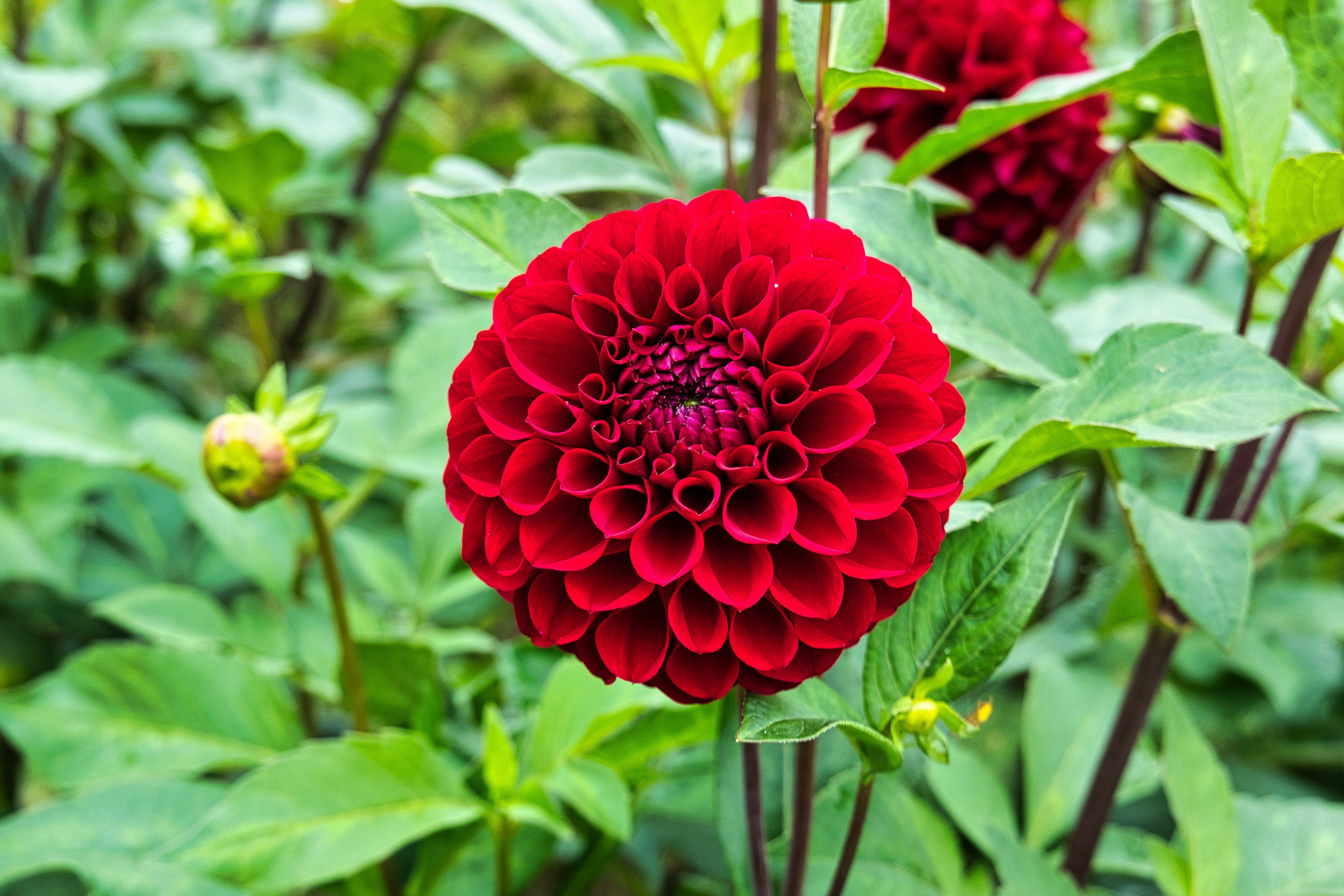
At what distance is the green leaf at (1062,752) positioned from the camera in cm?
68

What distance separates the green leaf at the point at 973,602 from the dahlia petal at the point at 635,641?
0.11m

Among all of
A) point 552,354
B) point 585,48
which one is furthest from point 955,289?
point 585,48

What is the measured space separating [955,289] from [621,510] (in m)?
0.22

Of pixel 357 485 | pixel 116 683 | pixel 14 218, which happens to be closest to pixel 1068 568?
pixel 357 485

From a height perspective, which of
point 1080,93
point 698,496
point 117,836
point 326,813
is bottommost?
point 117,836

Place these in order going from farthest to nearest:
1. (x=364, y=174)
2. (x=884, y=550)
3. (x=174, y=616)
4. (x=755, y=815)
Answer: (x=364, y=174) → (x=174, y=616) → (x=755, y=815) → (x=884, y=550)

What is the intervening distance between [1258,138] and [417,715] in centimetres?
55

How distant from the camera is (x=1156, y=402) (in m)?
0.40

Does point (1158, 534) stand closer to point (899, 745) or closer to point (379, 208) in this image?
point (899, 745)

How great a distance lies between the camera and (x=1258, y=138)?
0.44m

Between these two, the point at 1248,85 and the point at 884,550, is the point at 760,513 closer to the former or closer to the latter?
the point at 884,550

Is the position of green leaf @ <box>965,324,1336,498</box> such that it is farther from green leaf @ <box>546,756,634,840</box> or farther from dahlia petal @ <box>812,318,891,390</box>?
green leaf @ <box>546,756,634,840</box>

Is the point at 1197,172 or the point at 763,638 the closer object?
the point at 763,638

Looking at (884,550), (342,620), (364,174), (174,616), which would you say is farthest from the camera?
(364,174)
